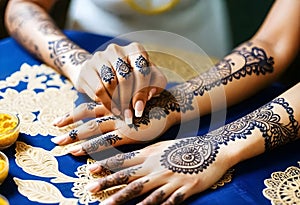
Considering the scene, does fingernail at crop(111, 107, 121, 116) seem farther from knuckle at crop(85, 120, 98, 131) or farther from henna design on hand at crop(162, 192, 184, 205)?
henna design on hand at crop(162, 192, 184, 205)

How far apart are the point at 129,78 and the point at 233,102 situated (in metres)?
0.26

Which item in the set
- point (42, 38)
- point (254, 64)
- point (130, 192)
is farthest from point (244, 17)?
point (130, 192)

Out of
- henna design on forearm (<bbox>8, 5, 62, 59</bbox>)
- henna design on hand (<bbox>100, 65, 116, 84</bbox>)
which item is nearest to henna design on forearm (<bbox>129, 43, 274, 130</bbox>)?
henna design on hand (<bbox>100, 65, 116, 84</bbox>)

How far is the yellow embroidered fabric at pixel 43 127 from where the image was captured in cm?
91

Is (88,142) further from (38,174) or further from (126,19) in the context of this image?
(126,19)

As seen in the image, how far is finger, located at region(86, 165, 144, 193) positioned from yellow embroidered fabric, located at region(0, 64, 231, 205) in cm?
1

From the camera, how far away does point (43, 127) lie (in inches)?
42.6

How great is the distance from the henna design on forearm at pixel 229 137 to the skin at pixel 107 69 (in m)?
0.12

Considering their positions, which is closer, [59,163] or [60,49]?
[59,163]

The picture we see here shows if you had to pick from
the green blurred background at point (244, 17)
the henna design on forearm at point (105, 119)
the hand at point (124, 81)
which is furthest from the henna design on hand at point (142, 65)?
the green blurred background at point (244, 17)

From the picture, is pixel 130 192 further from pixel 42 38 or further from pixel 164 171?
pixel 42 38

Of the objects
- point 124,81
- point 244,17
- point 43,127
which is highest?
point 124,81

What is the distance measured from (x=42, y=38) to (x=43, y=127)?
0.31m

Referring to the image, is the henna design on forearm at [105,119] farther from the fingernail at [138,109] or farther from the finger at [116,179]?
the finger at [116,179]
